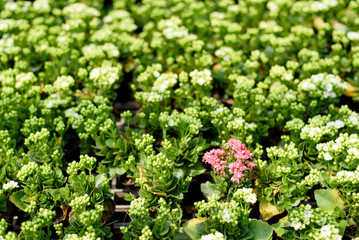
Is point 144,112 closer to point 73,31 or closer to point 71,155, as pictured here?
point 71,155

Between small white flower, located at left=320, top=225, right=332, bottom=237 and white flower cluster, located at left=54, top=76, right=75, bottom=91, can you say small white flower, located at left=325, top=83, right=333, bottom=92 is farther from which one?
white flower cluster, located at left=54, top=76, right=75, bottom=91

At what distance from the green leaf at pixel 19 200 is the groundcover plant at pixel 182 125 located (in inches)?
0.7

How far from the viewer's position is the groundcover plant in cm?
260

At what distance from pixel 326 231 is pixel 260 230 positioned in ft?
1.37

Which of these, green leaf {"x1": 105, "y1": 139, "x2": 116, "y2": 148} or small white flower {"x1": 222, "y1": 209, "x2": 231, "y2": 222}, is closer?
small white flower {"x1": 222, "y1": 209, "x2": 231, "y2": 222}

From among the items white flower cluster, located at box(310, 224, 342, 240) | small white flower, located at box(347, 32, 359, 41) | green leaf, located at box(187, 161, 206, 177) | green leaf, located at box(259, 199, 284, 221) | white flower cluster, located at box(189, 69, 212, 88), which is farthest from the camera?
small white flower, located at box(347, 32, 359, 41)

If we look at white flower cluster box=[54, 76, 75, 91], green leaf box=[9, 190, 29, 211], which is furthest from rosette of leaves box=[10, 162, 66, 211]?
white flower cluster box=[54, 76, 75, 91]

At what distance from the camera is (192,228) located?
2.64m

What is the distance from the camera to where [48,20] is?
440 centimetres

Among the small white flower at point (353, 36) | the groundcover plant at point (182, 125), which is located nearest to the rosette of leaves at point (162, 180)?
the groundcover plant at point (182, 125)

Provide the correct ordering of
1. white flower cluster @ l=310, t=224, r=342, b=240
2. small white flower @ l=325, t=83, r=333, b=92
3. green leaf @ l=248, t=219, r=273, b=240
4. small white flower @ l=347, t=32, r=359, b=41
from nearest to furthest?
white flower cluster @ l=310, t=224, r=342, b=240
green leaf @ l=248, t=219, r=273, b=240
small white flower @ l=325, t=83, r=333, b=92
small white flower @ l=347, t=32, r=359, b=41

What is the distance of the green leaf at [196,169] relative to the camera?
2959mm

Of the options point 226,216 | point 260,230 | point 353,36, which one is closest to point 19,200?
point 226,216

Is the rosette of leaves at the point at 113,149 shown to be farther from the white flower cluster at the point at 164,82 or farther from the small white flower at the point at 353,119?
the small white flower at the point at 353,119
